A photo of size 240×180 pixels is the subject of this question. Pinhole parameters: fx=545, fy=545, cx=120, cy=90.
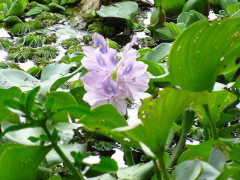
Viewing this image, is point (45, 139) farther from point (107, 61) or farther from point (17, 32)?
point (17, 32)

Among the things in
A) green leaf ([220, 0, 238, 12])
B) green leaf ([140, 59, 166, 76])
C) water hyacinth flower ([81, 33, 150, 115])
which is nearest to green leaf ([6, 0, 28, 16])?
green leaf ([220, 0, 238, 12])

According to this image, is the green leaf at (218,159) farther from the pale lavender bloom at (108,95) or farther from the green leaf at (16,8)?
the green leaf at (16,8)

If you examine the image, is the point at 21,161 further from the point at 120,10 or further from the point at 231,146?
the point at 120,10

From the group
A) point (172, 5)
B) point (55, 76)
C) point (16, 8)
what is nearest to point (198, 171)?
point (55, 76)

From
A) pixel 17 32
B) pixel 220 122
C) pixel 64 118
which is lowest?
pixel 17 32

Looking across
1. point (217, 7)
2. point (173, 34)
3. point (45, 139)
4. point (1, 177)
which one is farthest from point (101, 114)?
point (217, 7)

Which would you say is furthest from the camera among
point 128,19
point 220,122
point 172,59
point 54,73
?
point 128,19

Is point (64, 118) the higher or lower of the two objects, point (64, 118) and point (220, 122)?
the higher

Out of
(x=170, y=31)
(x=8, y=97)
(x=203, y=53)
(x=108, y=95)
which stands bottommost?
(x=170, y=31)

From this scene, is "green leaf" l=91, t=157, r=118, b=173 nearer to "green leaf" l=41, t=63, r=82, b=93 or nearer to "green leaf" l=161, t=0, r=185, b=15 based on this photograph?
"green leaf" l=41, t=63, r=82, b=93
